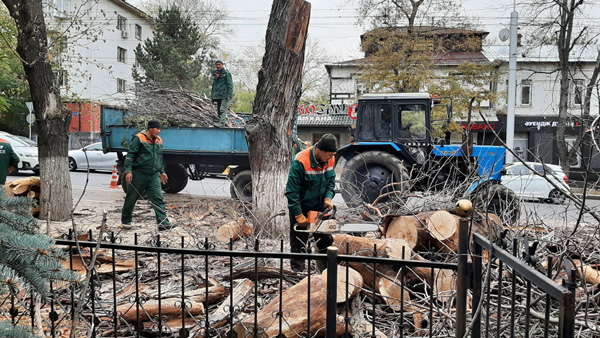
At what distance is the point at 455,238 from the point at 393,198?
1.52 metres

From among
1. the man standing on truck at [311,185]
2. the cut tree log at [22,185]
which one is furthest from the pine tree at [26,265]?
the cut tree log at [22,185]

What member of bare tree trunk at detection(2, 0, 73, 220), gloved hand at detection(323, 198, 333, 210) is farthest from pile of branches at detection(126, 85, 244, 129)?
gloved hand at detection(323, 198, 333, 210)

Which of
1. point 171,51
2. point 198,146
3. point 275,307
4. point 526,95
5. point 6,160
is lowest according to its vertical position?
point 275,307

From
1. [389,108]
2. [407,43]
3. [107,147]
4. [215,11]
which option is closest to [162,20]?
[215,11]

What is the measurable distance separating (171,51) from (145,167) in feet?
68.3

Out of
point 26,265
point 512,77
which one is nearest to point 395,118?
point 26,265

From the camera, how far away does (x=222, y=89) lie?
10.5 metres

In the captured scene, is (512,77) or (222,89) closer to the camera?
(222,89)

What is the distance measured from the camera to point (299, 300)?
3127mm

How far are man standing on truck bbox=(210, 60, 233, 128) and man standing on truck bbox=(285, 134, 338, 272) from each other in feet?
18.8

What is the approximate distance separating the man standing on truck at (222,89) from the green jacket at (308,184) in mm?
5736

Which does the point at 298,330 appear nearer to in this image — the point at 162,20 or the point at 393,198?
the point at 393,198

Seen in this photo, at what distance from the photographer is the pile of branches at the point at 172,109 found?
409 inches

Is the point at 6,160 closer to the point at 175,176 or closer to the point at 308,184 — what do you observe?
the point at 175,176
